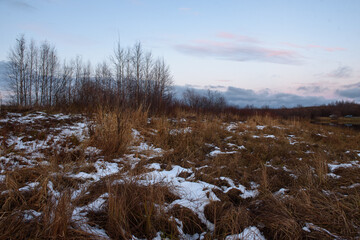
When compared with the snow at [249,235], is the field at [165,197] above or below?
above

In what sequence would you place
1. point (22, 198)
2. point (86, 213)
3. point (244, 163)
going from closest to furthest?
point (86, 213)
point (22, 198)
point (244, 163)

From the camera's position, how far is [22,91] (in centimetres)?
2088

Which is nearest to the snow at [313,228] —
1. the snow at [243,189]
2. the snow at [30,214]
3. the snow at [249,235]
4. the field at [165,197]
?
the field at [165,197]

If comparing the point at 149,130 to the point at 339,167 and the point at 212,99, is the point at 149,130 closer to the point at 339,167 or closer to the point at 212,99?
the point at 339,167

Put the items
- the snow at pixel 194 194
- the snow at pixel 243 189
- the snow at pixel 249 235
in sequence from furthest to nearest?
the snow at pixel 243 189
the snow at pixel 194 194
the snow at pixel 249 235

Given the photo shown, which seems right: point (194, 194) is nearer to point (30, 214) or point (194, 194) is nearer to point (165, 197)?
point (165, 197)

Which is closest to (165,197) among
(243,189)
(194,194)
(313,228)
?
(194,194)

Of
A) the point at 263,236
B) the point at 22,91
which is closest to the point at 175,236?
the point at 263,236

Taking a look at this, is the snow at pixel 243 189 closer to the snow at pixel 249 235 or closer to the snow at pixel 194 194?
the snow at pixel 194 194

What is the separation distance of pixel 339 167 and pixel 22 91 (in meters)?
26.7

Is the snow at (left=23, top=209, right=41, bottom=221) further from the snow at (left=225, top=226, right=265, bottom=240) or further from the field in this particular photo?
the snow at (left=225, top=226, right=265, bottom=240)

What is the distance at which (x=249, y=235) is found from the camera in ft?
5.33

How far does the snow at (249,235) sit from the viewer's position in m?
1.59

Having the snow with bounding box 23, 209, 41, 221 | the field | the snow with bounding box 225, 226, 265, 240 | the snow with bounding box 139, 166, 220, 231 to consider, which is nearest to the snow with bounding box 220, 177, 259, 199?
the field
